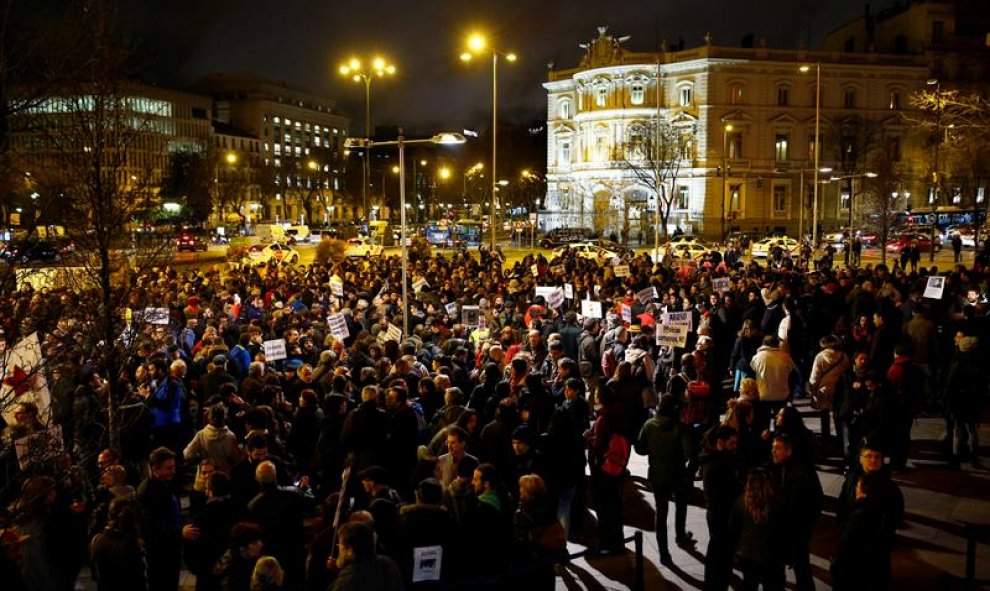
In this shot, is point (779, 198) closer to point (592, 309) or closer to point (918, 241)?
point (918, 241)

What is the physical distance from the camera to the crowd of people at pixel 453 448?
250 inches

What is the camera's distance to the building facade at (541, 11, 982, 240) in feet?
250

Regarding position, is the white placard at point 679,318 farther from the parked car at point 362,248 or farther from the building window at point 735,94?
the building window at point 735,94

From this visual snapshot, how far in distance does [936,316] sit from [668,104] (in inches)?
2549

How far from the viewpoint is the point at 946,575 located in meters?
7.93

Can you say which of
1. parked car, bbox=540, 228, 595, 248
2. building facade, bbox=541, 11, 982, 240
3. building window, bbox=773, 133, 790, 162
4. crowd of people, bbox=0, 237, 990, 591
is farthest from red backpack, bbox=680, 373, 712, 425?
building window, bbox=773, 133, 790, 162

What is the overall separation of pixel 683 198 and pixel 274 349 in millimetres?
69352

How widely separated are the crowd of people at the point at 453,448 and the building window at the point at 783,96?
2619 inches

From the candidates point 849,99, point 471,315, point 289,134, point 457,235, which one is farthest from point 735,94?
point 289,134

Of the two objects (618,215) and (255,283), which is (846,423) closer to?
(255,283)

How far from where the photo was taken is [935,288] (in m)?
16.5

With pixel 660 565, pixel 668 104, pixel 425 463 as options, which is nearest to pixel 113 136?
pixel 425 463

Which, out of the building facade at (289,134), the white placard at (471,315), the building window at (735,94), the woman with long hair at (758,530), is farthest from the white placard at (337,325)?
the building facade at (289,134)

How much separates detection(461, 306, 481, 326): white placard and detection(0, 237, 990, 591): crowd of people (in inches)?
44.2
